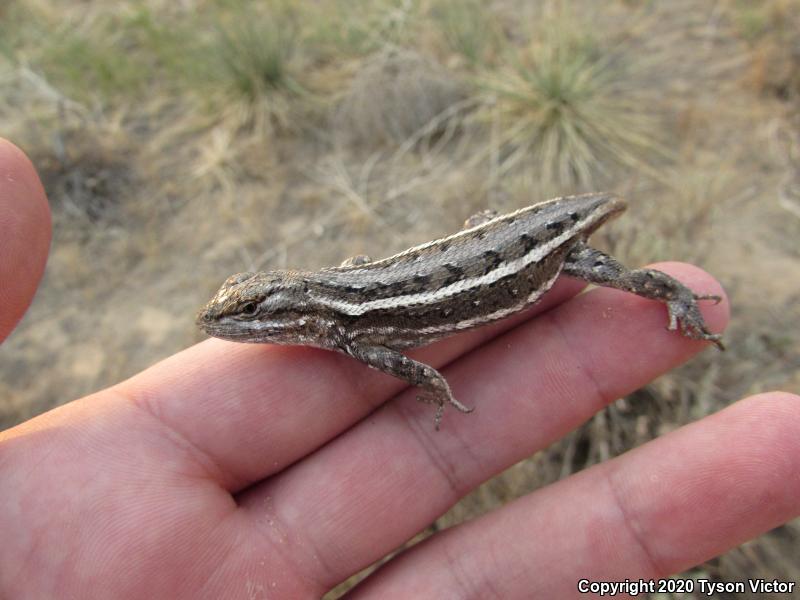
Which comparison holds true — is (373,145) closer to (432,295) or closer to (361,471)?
(432,295)

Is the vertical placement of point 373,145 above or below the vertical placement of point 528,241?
above

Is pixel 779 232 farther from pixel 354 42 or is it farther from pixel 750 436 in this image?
pixel 354 42

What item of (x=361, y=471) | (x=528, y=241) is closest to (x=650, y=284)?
(x=528, y=241)

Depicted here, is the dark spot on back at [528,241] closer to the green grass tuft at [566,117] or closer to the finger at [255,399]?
the finger at [255,399]

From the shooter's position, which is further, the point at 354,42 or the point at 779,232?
the point at 354,42

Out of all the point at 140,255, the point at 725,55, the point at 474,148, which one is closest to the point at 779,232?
the point at 725,55

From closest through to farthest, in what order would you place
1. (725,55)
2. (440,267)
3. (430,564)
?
(430,564) < (440,267) < (725,55)

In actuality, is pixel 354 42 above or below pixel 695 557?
above
